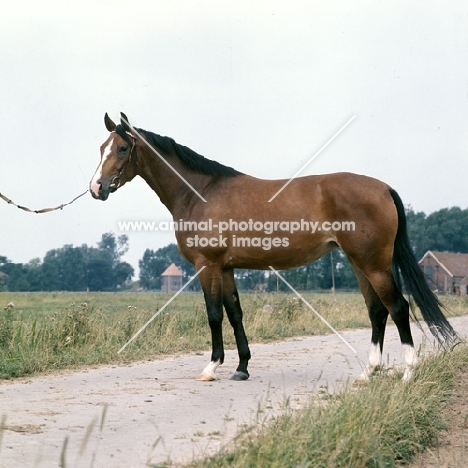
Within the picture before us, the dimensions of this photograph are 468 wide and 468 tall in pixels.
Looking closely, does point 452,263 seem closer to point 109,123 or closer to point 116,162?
point 109,123

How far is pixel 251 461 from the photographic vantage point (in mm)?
3607

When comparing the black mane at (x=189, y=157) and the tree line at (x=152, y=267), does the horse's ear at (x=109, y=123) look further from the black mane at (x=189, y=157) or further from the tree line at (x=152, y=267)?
the tree line at (x=152, y=267)

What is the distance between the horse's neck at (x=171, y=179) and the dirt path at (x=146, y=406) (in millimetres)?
2103

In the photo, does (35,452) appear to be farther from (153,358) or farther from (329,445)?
(153,358)

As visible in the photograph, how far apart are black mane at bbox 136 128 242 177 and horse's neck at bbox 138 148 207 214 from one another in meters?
0.07

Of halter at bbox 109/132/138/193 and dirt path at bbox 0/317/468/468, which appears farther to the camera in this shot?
halter at bbox 109/132/138/193

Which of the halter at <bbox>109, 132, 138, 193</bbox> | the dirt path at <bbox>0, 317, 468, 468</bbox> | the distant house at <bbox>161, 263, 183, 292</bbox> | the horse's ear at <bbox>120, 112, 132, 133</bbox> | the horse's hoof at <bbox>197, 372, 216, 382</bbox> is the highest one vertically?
the distant house at <bbox>161, 263, 183, 292</bbox>

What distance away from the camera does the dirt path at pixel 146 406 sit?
4188 millimetres

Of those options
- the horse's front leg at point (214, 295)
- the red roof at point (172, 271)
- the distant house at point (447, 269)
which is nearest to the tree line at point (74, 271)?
the red roof at point (172, 271)

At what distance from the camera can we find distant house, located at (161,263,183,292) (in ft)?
257

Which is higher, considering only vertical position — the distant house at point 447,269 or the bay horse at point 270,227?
the distant house at point 447,269

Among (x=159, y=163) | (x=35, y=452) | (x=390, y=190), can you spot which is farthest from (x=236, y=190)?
(x=35, y=452)

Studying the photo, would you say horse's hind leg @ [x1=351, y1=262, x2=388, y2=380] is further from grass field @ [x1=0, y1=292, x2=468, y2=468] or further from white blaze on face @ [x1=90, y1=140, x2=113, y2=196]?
white blaze on face @ [x1=90, y1=140, x2=113, y2=196]

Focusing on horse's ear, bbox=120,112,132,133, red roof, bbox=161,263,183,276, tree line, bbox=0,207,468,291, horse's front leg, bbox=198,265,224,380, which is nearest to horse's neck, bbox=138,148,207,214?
horse's ear, bbox=120,112,132,133
